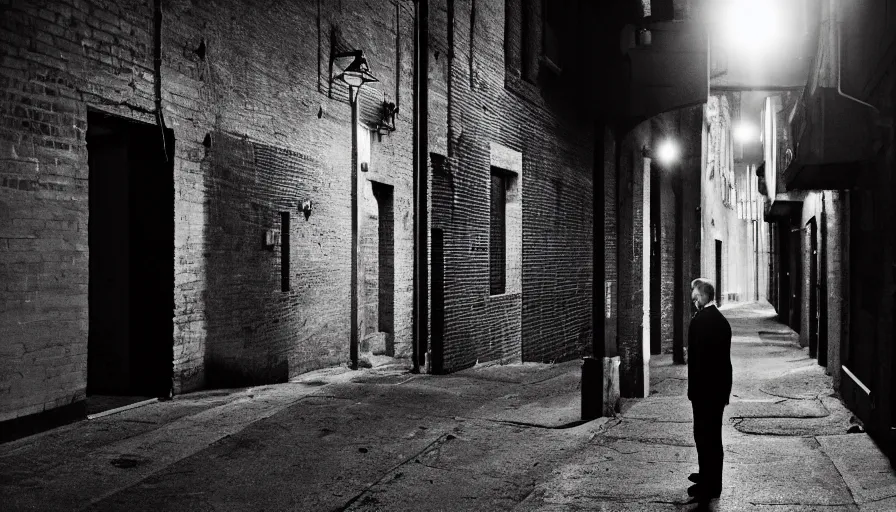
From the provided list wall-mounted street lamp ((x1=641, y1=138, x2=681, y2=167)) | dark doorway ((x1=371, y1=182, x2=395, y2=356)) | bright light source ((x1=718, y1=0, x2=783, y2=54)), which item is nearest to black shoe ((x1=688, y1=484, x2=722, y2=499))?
dark doorway ((x1=371, y1=182, x2=395, y2=356))

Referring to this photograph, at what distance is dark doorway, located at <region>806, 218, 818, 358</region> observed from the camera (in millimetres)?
15117

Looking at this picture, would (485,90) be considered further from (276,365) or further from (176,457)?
(176,457)

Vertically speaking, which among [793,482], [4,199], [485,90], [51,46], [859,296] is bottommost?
[793,482]

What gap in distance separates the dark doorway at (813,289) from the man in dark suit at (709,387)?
10343mm

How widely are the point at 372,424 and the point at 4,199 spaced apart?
146 inches

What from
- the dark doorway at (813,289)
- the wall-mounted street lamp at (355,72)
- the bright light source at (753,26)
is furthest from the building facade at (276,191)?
the dark doorway at (813,289)

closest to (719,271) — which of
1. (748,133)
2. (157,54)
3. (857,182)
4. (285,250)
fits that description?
(748,133)

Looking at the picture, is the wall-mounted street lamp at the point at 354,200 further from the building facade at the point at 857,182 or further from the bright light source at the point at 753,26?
the bright light source at the point at 753,26

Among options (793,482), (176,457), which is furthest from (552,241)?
(176,457)

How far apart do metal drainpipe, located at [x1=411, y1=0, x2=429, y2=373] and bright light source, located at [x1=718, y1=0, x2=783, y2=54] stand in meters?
5.53

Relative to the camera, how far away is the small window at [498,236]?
13555 millimetres

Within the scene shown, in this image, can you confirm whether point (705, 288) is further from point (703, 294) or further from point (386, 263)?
point (386, 263)

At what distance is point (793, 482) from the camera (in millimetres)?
6035

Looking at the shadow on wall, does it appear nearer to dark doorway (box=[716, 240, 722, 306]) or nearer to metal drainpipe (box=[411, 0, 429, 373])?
metal drainpipe (box=[411, 0, 429, 373])
